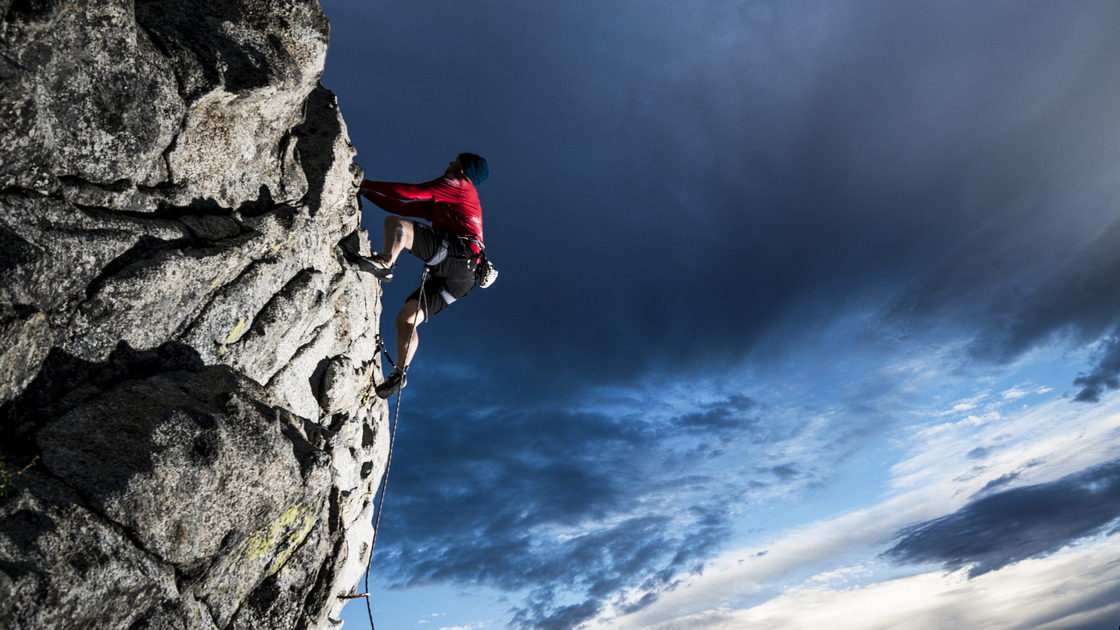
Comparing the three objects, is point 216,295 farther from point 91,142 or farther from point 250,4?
point 250,4

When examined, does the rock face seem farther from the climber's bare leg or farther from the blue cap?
the blue cap

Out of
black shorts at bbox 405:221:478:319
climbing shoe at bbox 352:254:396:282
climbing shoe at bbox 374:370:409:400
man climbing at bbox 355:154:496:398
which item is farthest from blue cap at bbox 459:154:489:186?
climbing shoe at bbox 374:370:409:400

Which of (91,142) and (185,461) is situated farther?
(91,142)

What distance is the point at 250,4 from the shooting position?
10359 millimetres

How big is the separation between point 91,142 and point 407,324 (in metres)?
7.34

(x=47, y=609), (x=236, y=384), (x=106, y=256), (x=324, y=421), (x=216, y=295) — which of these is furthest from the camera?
(x=324, y=421)

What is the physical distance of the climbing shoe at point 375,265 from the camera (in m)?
13.3

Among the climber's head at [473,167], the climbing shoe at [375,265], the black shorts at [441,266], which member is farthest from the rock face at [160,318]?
the climber's head at [473,167]

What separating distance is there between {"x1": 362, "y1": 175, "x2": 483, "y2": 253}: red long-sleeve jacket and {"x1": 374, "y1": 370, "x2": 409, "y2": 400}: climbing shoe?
11.7ft

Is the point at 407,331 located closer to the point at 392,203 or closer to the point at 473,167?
the point at 392,203

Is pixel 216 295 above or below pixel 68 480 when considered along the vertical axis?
above

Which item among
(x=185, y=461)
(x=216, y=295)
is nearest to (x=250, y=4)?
(x=216, y=295)

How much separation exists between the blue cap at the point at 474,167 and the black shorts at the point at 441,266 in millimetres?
1613

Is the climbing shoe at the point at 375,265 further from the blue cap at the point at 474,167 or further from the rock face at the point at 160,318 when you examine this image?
the blue cap at the point at 474,167
